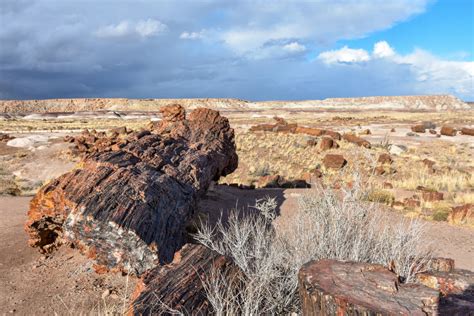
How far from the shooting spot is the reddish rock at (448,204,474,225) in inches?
422

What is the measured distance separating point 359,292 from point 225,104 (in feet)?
438

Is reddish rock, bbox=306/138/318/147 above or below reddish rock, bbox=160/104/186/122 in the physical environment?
below

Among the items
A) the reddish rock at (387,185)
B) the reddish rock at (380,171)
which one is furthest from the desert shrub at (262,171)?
the reddish rock at (387,185)

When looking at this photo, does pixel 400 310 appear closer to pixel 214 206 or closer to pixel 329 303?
pixel 329 303

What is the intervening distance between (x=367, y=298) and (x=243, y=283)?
5.65 ft

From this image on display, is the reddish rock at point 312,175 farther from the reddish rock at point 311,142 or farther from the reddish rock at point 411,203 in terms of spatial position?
the reddish rock at point 411,203

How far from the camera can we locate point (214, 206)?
10.3 meters

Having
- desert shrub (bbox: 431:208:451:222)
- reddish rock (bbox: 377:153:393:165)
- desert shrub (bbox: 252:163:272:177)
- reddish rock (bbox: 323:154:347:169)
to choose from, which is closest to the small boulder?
desert shrub (bbox: 252:163:272:177)

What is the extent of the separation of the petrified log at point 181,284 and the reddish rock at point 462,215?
8609 millimetres

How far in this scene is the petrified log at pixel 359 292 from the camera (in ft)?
9.00

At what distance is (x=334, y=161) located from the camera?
67.4 ft

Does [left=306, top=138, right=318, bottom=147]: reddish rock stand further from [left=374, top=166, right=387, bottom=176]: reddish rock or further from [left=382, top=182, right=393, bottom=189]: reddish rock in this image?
[left=382, top=182, right=393, bottom=189]: reddish rock

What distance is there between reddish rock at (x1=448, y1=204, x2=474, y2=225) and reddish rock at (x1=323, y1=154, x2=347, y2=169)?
9.10m

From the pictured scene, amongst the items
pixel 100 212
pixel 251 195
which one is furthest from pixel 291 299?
pixel 251 195
